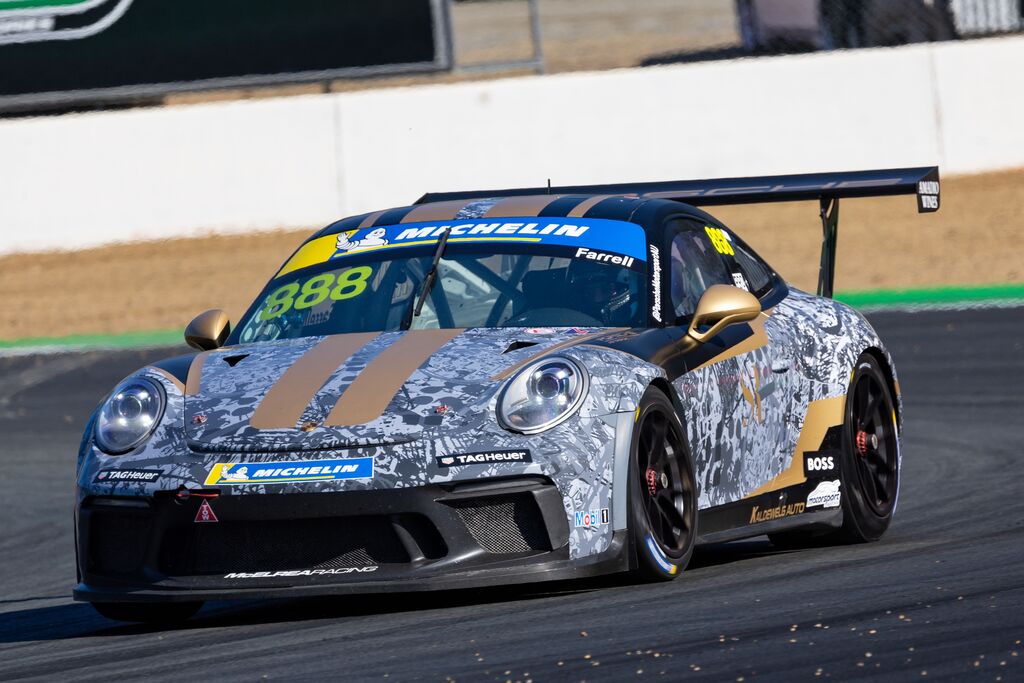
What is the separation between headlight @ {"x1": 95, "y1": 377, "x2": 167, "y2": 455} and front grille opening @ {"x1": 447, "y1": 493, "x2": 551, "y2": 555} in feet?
3.43

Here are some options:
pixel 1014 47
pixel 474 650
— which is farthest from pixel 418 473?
pixel 1014 47

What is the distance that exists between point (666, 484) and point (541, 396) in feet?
1.95

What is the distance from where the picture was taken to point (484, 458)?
558 centimetres

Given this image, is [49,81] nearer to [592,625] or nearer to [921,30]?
[921,30]

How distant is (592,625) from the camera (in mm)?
5141

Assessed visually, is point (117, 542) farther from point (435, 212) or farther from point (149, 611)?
point (435, 212)

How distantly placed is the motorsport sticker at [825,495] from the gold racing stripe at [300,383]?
1.83 meters

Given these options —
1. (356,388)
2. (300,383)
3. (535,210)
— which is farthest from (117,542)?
(535,210)

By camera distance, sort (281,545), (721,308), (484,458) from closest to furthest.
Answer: (484,458), (281,545), (721,308)

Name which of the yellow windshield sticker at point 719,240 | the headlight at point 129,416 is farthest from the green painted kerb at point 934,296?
the headlight at point 129,416

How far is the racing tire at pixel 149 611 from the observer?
605 centimetres

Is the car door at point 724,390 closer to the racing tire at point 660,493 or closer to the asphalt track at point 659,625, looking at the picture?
the racing tire at point 660,493

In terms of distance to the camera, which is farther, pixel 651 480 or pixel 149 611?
pixel 149 611

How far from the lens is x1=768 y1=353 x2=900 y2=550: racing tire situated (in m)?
7.32
